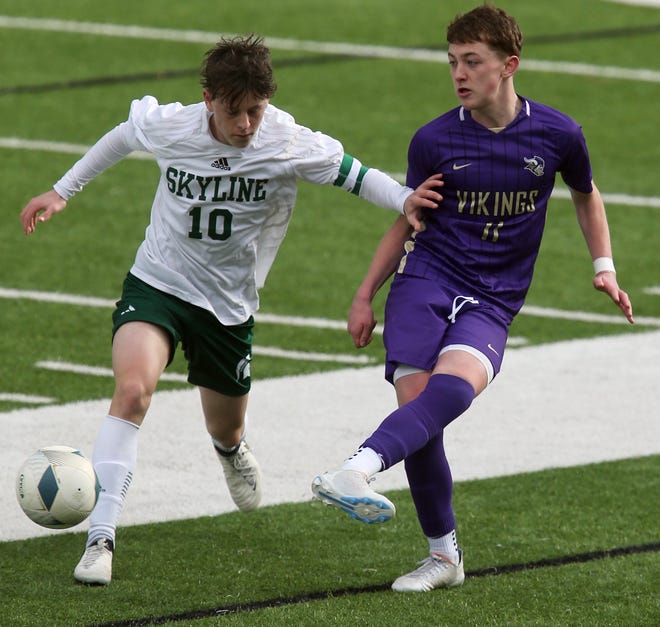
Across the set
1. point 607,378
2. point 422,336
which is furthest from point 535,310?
point 422,336

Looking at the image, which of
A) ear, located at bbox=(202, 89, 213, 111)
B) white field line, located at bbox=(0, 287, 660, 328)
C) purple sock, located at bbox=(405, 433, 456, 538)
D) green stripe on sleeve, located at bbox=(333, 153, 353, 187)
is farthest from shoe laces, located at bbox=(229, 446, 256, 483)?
white field line, located at bbox=(0, 287, 660, 328)

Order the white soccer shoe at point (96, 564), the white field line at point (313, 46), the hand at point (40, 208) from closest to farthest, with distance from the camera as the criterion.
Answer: the white soccer shoe at point (96, 564) → the hand at point (40, 208) → the white field line at point (313, 46)

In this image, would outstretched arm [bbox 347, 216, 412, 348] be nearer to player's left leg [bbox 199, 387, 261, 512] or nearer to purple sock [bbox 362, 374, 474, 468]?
purple sock [bbox 362, 374, 474, 468]

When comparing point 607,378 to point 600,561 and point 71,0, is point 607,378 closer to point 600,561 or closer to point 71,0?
point 600,561

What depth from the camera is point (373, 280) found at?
5.68m

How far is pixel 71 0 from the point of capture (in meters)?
18.8

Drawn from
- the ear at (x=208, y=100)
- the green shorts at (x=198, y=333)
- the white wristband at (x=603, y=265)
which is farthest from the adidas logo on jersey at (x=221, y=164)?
the white wristband at (x=603, y=265)

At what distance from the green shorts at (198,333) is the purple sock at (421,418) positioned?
108 cm

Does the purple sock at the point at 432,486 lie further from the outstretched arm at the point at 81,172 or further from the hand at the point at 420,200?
the outstretched arm at the point at 81,172

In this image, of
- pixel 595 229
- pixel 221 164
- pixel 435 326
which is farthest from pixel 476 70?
pixel 221 164

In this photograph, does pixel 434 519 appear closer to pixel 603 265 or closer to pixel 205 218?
pixel 603 265

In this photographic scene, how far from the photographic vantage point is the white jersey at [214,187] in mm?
5914

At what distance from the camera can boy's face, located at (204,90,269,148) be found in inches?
222

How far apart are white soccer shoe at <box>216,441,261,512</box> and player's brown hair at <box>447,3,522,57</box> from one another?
201 centimetres
